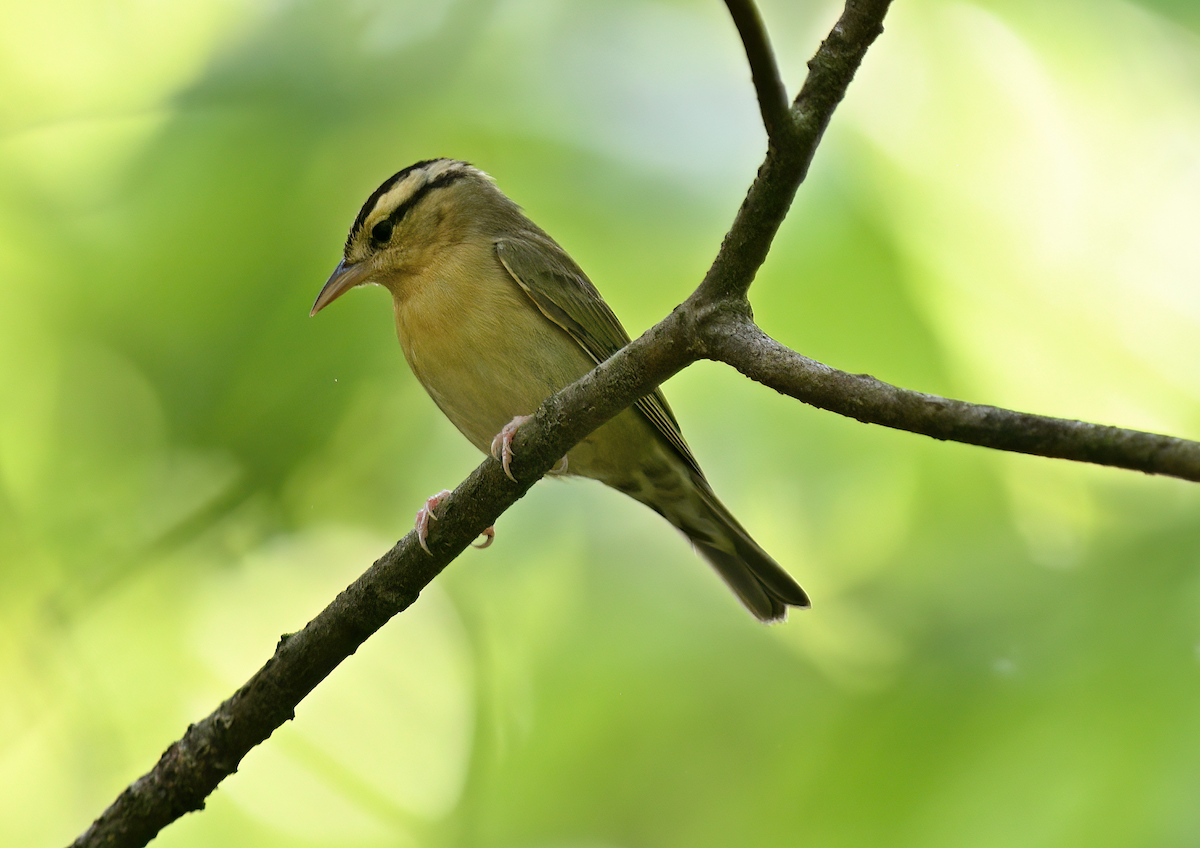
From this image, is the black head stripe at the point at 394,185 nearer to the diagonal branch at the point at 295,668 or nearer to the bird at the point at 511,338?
the bird at the point at 511,338

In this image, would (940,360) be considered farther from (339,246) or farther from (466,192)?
(339,246)

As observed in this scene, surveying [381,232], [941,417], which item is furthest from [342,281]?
[941,417]

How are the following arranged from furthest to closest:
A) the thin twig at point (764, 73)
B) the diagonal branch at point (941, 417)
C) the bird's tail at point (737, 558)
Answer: the bird's tail at point (737, 558), the thin twig at point (764, 73), the diagonal branch at point (941, 417)

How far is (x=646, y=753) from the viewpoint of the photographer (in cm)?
453

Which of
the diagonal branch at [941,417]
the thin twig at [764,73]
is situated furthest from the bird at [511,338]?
the thin twig at [764,73]

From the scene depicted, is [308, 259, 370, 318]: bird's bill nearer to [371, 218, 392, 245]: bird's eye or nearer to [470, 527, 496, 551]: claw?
[371, 218, 392, 245]: bird's eye

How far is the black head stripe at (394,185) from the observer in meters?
4.40

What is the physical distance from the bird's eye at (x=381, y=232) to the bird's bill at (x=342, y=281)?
0.12m

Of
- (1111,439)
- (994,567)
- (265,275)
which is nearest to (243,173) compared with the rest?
(265,275)

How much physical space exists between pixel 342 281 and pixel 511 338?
990mm

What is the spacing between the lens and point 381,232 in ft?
14.3

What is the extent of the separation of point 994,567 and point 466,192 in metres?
2.83

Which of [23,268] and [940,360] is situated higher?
[23,268]

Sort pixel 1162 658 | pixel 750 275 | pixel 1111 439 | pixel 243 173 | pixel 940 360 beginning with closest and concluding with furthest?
1. pixel 1111 439
2. pixel 750 275
3. pixel 1162 658
4. pixel 940 360
5. pixel 243 173
